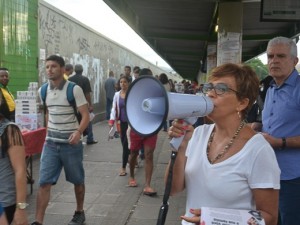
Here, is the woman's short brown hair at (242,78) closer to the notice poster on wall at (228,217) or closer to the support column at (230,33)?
the notice poster on wall at (228,217)

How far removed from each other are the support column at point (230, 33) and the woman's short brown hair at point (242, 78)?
5018mm

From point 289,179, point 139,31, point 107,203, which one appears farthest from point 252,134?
point 139,31

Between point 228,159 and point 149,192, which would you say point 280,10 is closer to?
point 149,192

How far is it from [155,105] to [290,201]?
170cm

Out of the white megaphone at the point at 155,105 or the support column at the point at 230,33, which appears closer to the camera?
the white megaphone at the point at 155,105

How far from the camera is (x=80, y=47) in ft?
44.2

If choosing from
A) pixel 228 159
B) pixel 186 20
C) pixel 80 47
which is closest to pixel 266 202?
pixel 228 159

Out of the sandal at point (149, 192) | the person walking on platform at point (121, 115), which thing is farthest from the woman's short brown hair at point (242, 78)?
the person walking on platform at point (121, 115)

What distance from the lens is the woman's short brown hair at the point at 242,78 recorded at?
209cm

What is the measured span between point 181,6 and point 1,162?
7.27 metres

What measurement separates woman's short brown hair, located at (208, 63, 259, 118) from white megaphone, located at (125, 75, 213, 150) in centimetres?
20

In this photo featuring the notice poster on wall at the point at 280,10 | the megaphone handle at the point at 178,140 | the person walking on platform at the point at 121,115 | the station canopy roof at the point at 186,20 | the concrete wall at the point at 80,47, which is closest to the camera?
the megaphone handle at the point at 178,140

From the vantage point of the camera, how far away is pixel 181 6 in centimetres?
945

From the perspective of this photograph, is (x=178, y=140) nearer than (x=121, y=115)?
Yes
